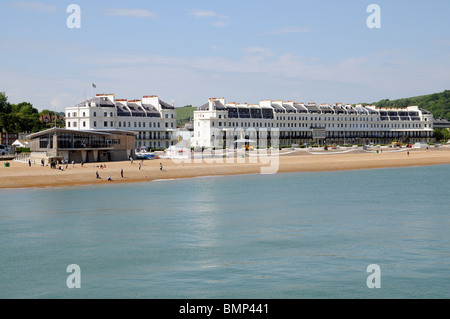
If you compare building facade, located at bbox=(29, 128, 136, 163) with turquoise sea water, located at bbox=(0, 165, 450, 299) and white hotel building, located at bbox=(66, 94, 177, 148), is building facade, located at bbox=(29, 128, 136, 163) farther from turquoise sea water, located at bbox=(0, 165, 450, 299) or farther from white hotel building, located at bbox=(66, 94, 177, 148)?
white hotel building, located at bbox=(66, 94, 177, 148)

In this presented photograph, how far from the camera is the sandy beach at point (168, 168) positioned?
2389 inches

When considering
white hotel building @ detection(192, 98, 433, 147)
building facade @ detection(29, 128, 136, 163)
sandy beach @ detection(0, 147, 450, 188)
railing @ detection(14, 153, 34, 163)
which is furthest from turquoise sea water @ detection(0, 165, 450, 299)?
white hotel building @ detection(192, 98, 433, 147)

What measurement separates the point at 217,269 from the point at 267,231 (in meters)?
8.87

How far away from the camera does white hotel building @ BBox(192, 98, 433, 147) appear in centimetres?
13705

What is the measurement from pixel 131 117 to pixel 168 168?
4645 centimetres

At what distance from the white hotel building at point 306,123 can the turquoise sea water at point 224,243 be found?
83.5 metres

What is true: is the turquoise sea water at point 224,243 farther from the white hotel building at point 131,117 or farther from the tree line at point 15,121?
the tree line at point 15,121

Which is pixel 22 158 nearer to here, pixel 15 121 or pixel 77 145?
pixel 77 145

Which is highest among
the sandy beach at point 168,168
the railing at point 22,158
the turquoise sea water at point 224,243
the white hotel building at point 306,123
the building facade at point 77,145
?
the white hotel building at point 306,123

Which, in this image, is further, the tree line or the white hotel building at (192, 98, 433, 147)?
the white hotel building at (192, 98, 433, 147)

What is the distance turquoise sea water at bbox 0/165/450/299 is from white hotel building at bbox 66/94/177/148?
2337 inches

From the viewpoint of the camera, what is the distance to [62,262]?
27609mm

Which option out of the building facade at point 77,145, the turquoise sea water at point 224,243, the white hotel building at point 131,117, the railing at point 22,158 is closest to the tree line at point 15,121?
the white hotel building at point 131,117
